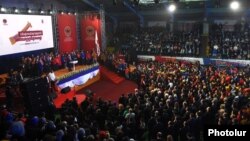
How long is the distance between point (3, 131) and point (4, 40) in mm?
10478

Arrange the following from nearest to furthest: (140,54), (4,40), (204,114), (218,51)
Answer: (204,114) < (4,40) < (218,51) < (140,54)

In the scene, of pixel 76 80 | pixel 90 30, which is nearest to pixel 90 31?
pixel 90 30

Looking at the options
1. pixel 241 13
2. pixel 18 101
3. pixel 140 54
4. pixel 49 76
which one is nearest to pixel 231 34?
pixel 241 13

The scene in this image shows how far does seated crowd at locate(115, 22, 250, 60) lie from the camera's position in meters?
26.4

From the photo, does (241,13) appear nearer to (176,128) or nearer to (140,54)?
(140,54)

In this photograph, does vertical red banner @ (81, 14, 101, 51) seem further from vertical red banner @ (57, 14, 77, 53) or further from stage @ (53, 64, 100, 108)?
stage @ (53, 64, 100, 108)

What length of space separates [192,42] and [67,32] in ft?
39.4

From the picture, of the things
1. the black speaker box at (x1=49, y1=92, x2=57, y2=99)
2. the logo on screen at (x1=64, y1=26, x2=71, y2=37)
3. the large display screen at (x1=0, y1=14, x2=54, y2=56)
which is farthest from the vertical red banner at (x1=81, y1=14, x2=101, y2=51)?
the black speaker box at (x1=49, y1=92, x2=57, y2=99)

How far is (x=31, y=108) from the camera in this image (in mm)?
12844

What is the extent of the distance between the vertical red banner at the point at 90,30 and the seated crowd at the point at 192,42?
482 centimetres

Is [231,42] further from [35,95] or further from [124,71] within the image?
[35,95]

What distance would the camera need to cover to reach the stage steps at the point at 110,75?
Answer: 22938 mm

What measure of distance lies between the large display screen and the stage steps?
477 centimetres

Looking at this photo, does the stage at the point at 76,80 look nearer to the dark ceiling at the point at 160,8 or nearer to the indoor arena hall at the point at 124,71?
the indoor arena hall at the point at 124,71
